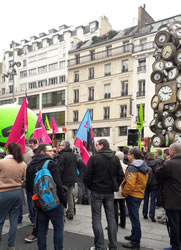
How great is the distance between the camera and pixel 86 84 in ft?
113

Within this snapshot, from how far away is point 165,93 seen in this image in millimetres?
12898

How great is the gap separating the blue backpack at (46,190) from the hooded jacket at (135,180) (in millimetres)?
1481

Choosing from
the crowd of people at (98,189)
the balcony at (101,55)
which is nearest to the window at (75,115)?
the balcony at (101,55)

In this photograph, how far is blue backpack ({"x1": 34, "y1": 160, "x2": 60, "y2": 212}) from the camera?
3416mm

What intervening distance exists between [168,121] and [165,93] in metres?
1.46

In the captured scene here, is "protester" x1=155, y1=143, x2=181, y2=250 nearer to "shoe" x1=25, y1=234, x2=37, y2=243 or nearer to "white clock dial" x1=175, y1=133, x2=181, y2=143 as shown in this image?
"shoe" x1=25, y1=234, x2=37, y2=243

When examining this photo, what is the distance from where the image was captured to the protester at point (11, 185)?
13.0ft

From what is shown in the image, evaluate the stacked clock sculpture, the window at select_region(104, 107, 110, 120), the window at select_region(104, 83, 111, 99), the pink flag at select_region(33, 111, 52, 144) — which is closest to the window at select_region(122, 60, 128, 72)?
the window at select_region(104, 83, 111, 99)

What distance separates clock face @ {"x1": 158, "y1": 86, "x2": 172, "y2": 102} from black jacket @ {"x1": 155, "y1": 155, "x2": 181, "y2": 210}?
9341 mm

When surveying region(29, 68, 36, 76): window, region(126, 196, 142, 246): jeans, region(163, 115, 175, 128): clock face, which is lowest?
region(126, 196, 142, 246): jeans

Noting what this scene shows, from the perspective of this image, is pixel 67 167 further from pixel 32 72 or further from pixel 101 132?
pixel 32 72

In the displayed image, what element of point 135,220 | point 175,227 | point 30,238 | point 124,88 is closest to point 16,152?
point 30,238

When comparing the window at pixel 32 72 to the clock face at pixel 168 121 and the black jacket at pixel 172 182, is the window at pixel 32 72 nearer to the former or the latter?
the clock face at pixel 168 121

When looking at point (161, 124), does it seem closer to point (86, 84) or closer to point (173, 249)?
point (173, 249)
